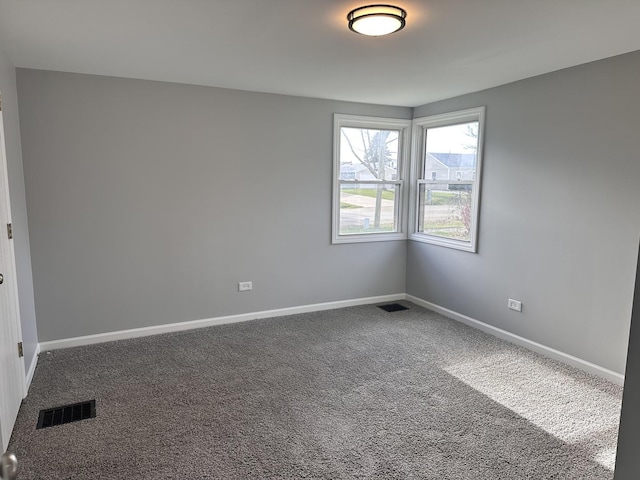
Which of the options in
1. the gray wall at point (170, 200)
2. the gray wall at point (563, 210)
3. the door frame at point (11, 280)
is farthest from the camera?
the gray wall at point (170, 200)

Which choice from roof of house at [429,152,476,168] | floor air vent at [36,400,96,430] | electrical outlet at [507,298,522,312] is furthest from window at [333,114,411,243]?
floor air vent at [36,400,96,430]

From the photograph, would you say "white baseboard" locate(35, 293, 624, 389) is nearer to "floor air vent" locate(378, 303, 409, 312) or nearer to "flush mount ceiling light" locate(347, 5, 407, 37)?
"floor air vent" locate(378, 303, 409, 312)

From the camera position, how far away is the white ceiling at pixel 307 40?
7.22ft

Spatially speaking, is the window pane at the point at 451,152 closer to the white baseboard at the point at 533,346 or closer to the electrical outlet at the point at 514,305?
the electrical outlet at the point at 514,305

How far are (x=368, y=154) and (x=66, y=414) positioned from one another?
3.93 metres

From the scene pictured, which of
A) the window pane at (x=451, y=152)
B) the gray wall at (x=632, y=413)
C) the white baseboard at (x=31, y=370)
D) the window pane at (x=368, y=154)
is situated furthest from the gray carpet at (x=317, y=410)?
the window pane at (x=368, y=154)

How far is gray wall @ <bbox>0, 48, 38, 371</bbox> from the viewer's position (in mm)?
2916

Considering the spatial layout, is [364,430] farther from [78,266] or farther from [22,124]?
[22,124]

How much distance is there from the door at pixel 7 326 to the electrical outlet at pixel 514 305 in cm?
394

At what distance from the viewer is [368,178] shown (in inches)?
200

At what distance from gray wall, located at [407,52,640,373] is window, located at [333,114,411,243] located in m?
0.97

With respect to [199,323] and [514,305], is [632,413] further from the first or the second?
[199,323]

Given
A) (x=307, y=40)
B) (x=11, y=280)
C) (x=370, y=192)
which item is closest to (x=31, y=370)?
(x=11, y=280)

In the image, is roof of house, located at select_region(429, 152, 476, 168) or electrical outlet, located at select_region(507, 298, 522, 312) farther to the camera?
roof of house, located at select_region(429, 152, 476, 168)
